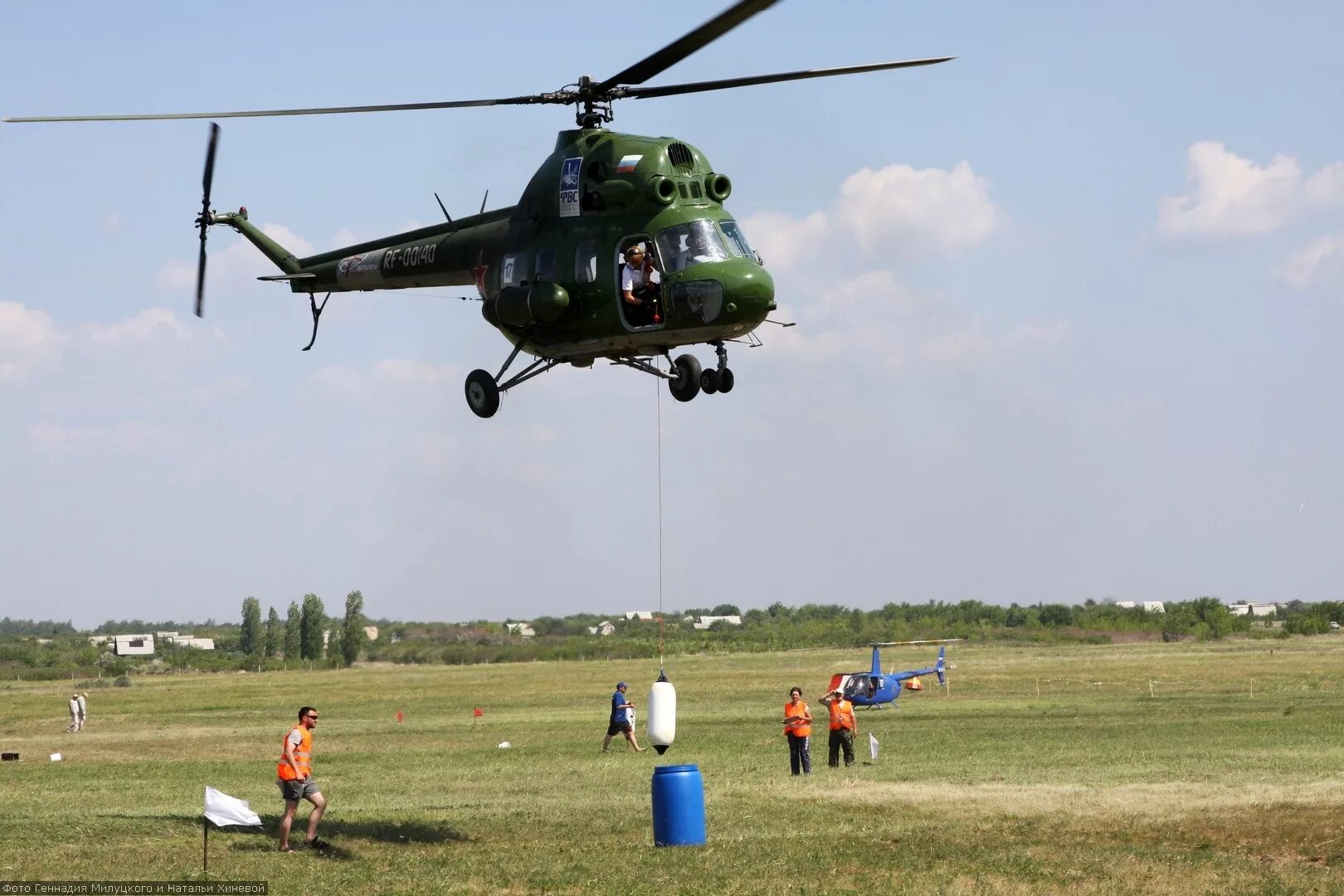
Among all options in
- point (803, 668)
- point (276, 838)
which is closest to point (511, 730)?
point (276, 838)

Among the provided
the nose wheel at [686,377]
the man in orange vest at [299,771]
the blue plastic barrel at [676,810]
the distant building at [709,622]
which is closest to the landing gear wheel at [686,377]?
the nose wheel at [686,377]

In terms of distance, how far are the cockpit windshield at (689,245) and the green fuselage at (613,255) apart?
0.01 m

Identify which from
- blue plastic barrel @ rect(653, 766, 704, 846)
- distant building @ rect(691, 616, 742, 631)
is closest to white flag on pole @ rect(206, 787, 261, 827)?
blue plastic barrel @ rect(653, 766, 704, 846)

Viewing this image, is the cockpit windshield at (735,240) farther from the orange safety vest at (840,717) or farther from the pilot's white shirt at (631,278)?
the orange safety vest at (840,717)

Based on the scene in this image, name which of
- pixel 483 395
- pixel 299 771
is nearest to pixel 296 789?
pixel 299 771

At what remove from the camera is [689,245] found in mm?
20297

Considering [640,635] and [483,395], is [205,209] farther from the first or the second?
[640,635]

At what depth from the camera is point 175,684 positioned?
81.7 meters

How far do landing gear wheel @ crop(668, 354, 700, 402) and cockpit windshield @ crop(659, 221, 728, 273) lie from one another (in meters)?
1.81

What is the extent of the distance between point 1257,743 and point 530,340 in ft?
54.7

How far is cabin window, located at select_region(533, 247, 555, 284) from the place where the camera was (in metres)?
21.5

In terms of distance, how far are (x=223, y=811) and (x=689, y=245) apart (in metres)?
8.59

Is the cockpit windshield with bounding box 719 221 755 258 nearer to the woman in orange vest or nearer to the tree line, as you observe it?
the woman in orange vest

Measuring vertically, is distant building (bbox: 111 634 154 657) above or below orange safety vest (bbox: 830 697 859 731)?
above
